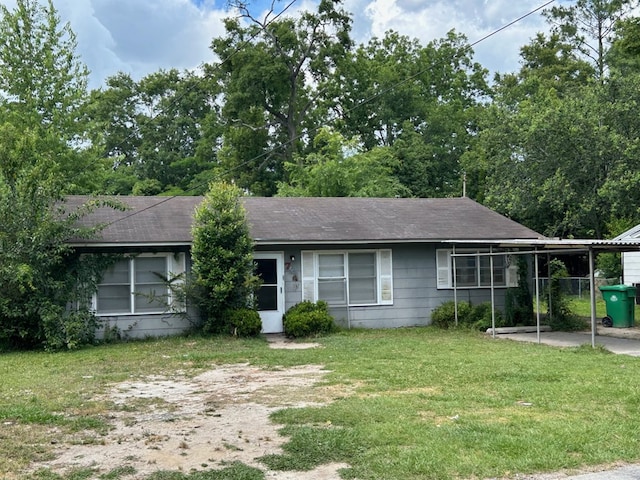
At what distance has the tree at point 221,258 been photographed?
13477 millimetres

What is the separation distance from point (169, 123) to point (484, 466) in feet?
130

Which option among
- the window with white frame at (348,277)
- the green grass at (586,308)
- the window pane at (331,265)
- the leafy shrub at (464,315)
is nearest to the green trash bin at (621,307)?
the green grass at (586,308)

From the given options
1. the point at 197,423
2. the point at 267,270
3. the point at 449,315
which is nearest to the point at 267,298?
the point at 267,270

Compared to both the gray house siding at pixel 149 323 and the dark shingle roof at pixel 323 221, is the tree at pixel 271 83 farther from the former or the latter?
the gray house siding at pixel 149 323

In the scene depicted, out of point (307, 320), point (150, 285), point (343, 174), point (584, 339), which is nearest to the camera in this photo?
point (584, 339)

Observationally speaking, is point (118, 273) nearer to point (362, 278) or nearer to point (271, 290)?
point (271, 290)

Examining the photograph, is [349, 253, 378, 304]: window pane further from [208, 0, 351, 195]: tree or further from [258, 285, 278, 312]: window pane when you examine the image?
[208, 0, 351, 195]: tree

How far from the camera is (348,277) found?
1566cm

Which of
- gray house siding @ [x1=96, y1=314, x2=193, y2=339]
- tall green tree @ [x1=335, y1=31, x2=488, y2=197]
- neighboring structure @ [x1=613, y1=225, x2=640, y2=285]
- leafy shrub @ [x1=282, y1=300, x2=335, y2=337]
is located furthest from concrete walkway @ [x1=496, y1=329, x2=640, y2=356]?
tall green tree @ [x1=335, y1=31, x2=488, y2=197]

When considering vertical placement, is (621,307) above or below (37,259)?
below

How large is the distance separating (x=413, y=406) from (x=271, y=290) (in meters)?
8.59

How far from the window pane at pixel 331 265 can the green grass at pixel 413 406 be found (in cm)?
334

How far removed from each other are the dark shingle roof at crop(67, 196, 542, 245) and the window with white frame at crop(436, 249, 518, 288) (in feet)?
1.97

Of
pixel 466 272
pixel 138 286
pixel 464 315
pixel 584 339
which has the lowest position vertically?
pixel 584 339
